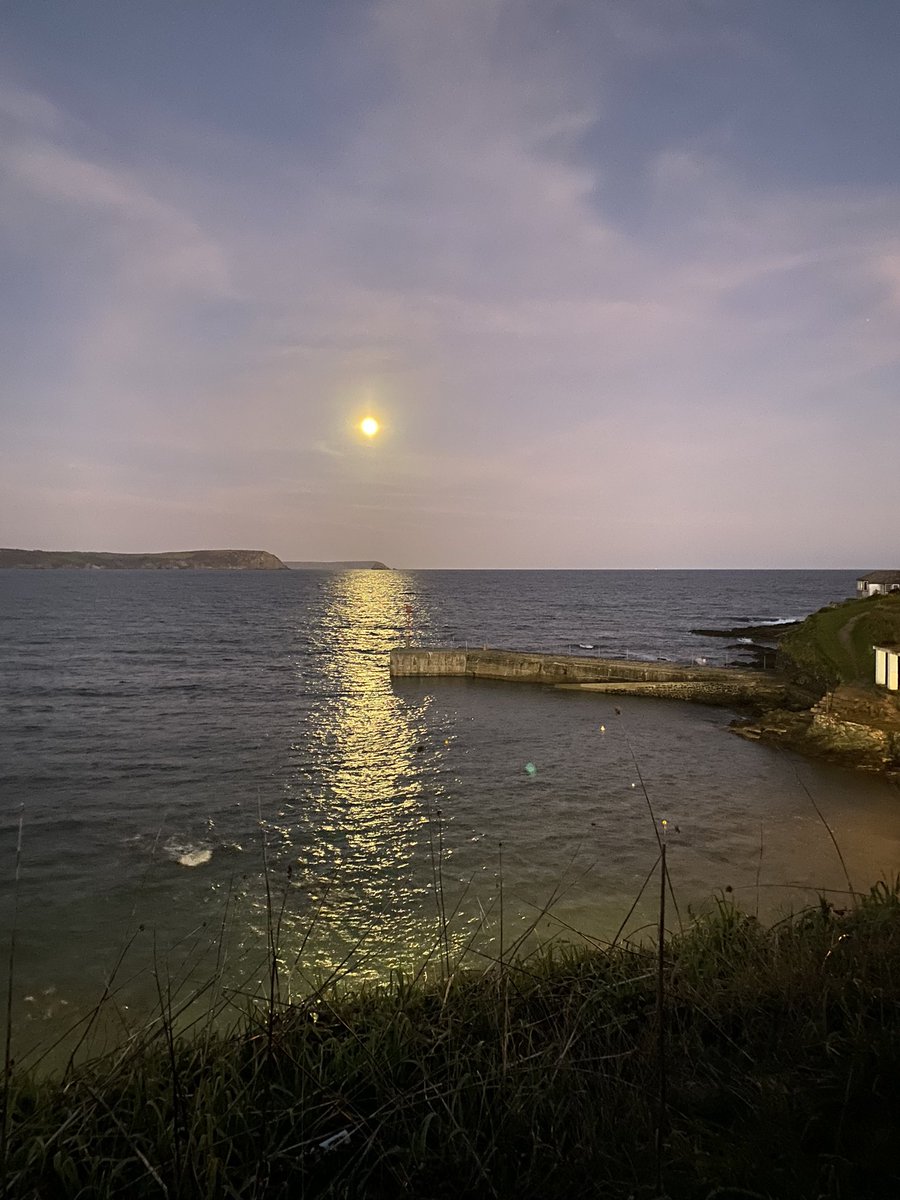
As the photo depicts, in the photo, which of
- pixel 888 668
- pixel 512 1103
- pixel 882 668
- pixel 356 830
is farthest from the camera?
pixel 882 668

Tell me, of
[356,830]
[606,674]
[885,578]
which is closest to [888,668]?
[606,674]

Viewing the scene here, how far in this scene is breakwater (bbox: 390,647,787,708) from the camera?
2819 centimetres

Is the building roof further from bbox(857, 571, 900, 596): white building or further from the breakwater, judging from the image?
the breakwater

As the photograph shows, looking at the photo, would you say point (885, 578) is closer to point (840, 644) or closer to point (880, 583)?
point (880, 583)

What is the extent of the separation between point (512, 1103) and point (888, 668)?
74.0 ft

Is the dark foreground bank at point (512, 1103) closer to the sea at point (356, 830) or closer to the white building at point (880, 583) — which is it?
the sea at point (356, 830)

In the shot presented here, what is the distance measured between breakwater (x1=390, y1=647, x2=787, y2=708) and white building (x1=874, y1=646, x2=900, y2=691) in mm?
4771

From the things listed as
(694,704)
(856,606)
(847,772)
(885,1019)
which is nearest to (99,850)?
(885,1019)

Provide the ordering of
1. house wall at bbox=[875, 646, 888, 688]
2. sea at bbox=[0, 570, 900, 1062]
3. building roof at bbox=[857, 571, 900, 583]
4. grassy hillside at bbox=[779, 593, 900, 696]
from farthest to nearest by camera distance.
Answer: building roof at bbox=[857, 571, 900, 583], grassy hillside at bbox=[779, 593, 900, 696], house wall at bbox=[875, 646, 888, 688], sea at bbox=[0, 570, 900, 1062]

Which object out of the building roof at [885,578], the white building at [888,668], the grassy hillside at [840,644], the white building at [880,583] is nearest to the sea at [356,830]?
the white building at [888,668]

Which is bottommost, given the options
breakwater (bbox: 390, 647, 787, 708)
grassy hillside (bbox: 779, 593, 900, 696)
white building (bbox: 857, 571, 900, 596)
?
breakwater (bbox: 390, 647, 787, 708)

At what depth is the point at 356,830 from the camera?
1370cm

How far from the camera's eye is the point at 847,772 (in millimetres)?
17609

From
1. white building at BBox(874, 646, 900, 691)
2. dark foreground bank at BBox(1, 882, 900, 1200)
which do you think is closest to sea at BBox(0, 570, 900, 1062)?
dark foreground bank at BBox(1, 882, 900, 1200)
